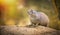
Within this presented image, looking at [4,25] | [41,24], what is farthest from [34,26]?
[4,25]

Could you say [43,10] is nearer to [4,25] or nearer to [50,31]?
[50,31]

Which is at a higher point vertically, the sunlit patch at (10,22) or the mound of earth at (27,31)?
the sunlit patch at (10,22)

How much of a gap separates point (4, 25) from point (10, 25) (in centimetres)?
12

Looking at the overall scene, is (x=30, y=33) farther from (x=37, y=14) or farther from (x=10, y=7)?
(x=10, y=7)

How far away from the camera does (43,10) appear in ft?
9.42

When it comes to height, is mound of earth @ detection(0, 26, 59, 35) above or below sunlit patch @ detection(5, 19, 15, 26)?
below

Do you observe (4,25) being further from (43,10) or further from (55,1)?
→ (55,1)

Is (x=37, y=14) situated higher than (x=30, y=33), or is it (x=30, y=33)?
(x=37, y=14)

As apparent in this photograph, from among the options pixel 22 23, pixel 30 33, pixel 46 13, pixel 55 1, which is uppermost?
pixel 55 1

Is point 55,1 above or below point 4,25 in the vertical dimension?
above

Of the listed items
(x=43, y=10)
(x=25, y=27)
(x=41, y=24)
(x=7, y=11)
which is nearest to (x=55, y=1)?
(x=43, y=10)

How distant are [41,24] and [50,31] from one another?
225 mm

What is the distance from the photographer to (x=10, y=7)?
2922 mm

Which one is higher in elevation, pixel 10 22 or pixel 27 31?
pixel 10 22
